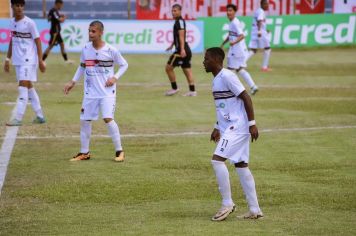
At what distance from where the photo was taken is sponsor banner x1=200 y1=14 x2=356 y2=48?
136 feet

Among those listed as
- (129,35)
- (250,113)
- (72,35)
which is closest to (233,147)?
(250,113)

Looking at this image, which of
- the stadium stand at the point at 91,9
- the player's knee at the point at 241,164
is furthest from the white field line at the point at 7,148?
the stadium stand at the point at 91,9

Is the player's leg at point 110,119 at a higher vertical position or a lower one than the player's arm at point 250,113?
lower

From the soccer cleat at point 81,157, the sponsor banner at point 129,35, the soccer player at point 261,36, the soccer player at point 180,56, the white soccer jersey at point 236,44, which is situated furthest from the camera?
the sponsor banner at point 129,35

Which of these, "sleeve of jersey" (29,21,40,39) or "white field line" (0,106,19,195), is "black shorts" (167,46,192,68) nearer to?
"sleeve of jersey" (29,21,40,39)

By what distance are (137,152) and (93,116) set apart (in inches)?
50.8

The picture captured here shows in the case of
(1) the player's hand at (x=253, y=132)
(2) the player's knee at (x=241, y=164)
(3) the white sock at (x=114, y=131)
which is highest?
(1) the player's hand at (x=253, y=132)

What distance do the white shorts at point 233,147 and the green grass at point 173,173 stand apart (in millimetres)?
691

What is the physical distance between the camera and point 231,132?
10.4 m

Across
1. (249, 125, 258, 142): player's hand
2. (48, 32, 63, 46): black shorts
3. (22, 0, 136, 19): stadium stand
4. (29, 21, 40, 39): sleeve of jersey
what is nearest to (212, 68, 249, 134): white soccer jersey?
(249, 125, 258, 142): player's hand

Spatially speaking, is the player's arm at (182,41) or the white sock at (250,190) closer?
the white sock at (250,190)

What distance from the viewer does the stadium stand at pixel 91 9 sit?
42.1 meters

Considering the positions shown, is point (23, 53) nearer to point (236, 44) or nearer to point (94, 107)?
point (94, 107)

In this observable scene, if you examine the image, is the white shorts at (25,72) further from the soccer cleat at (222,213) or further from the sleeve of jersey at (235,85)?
the soccer cleat at (222,213)
